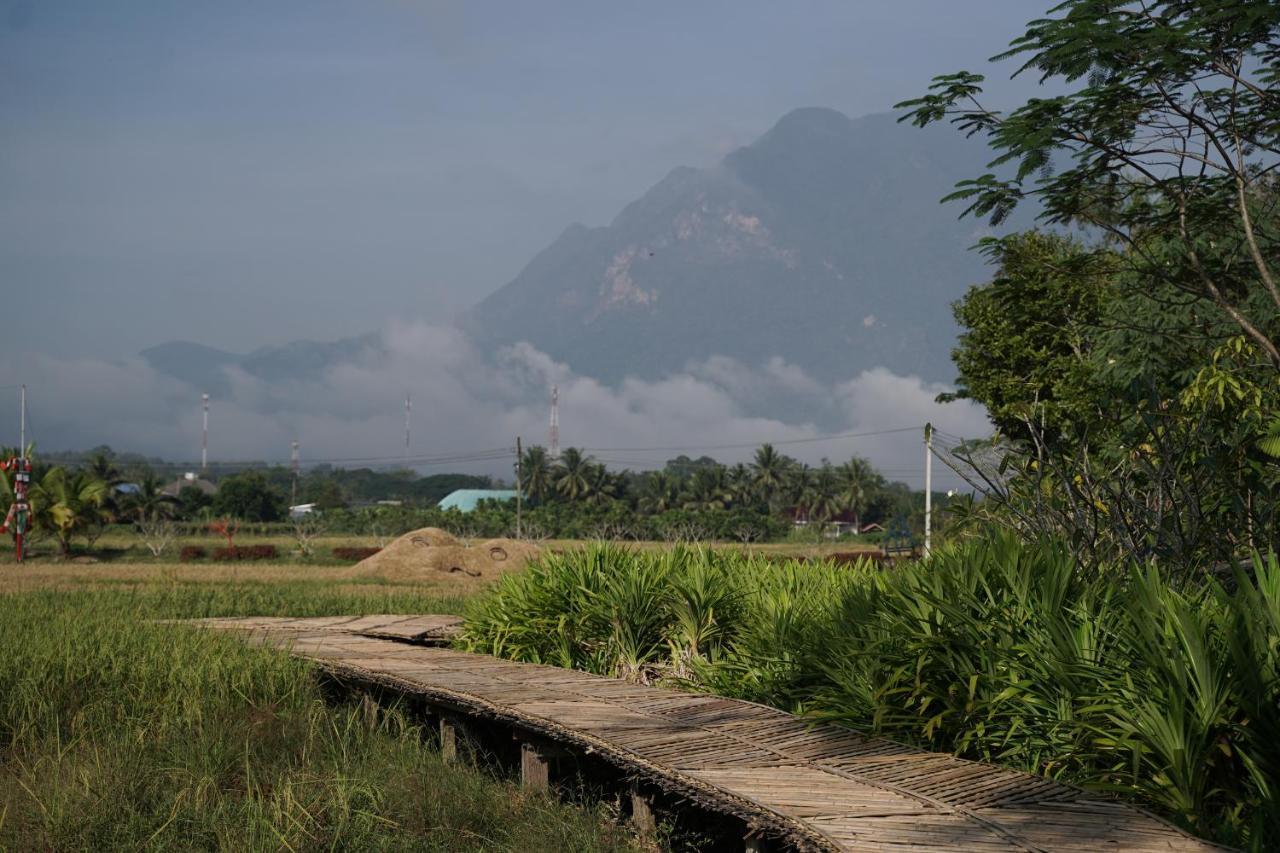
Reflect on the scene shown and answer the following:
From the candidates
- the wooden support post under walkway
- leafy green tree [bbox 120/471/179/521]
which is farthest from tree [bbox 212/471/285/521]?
the wooden support post under walkway

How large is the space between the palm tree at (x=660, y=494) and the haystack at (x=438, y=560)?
59.3m

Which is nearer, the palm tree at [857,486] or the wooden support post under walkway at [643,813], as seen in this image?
the wooden support post under walkway at [643,813]

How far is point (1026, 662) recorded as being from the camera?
6684mm

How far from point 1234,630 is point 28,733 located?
8358 mm

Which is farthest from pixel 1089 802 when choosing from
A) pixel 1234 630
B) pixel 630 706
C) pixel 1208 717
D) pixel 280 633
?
pixel 280 633

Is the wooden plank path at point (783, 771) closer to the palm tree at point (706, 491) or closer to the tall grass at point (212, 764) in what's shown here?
the tall grass at point (212, 764)

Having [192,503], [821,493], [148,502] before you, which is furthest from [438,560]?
[821,493]

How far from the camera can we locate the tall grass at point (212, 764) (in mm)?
7195

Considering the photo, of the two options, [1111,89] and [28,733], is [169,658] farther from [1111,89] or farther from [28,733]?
[1111,89]

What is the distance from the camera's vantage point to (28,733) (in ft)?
31.1

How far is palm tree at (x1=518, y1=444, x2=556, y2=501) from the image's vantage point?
104 m

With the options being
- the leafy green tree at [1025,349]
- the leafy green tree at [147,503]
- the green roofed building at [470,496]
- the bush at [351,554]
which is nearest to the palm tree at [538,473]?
the green roofed building at [470,496]

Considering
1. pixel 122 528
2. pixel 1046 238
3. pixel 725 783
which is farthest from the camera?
pixel 122 528

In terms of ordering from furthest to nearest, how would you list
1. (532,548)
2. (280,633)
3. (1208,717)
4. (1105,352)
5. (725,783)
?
(532,548)
(1105,352)
(280,633)
(725,783)
(1208,717)
